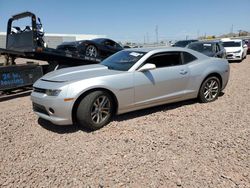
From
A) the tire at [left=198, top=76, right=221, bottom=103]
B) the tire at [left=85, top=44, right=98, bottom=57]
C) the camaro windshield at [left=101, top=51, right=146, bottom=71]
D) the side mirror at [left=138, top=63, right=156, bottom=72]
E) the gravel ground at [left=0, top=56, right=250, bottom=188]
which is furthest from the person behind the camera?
the tire at [left=85, top=44, right=98, bottom=57]

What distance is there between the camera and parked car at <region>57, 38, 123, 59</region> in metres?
8.76

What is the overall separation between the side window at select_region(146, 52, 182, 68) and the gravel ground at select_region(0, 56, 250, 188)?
103cm

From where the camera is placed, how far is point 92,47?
363 inches

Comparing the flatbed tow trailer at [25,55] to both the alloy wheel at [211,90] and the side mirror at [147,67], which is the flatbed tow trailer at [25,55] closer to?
the side mirror at [147,67]


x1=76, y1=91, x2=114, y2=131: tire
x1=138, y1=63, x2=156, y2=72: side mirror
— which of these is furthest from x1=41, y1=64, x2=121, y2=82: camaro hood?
x1=138, y1=63, x2=156, y2=72: side mirror

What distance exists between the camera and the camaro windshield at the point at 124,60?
14.8 ft

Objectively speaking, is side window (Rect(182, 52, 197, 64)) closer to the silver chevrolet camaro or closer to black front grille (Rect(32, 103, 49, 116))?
the silver chevrolet camaro

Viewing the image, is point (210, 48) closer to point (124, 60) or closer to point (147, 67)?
point (124, 60)

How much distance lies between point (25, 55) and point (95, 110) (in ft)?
14.1

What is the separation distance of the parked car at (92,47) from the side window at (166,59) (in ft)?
14.5

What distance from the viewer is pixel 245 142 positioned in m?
3.49

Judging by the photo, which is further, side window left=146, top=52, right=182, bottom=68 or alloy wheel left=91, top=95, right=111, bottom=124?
side window left=146, top=52, right=182, bottom=68

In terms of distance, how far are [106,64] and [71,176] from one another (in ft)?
9.22

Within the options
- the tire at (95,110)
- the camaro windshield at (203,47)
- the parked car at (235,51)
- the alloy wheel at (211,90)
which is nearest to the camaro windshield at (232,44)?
the parked car at (235,51)
